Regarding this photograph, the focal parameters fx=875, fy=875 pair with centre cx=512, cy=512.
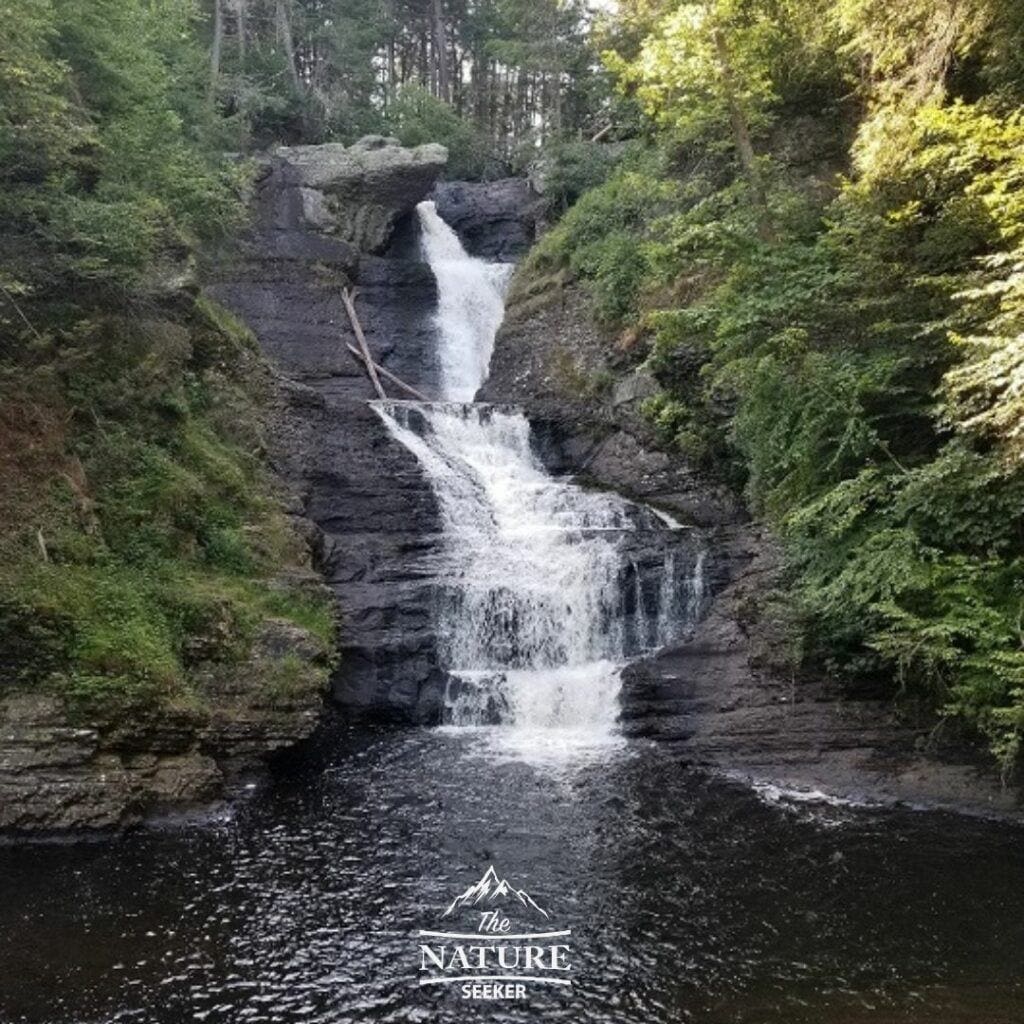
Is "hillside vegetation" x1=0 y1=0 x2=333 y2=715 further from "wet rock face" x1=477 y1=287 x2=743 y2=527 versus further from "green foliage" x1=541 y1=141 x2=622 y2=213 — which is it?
"green foliage" x1=541 y1=141 x2=622 y2=213

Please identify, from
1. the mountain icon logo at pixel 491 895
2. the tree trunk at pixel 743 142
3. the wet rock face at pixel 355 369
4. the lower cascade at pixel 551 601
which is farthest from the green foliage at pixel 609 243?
the mountain icon logo at pixel 491 895

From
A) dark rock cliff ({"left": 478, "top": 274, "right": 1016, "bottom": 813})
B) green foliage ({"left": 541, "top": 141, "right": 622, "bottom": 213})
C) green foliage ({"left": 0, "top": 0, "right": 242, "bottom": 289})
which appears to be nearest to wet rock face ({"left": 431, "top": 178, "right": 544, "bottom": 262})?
green foliage ({"left": 541, "top": 141, "right": 622, "bottom": 213})

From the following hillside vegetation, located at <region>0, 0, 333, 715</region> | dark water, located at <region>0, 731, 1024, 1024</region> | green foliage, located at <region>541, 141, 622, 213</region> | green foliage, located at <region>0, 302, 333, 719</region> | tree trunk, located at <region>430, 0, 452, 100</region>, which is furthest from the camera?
tree trunk, located at <region>430, 0, 452, 100</region>

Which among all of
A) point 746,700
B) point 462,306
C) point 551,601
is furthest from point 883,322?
point 462,306

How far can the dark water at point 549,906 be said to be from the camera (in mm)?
6703

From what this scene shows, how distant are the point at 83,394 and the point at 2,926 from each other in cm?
828

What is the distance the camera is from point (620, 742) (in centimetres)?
1320

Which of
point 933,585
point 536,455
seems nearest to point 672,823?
point 933,585

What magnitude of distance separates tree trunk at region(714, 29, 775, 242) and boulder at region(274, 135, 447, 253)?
1736cm

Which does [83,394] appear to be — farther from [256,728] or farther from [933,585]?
[933,585]

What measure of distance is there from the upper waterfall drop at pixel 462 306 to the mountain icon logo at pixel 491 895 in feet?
59.2

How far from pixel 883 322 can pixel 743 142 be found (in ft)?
16.4

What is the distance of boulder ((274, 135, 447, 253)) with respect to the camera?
2964 cm

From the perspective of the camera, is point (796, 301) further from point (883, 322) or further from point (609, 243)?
point (609, 243)
